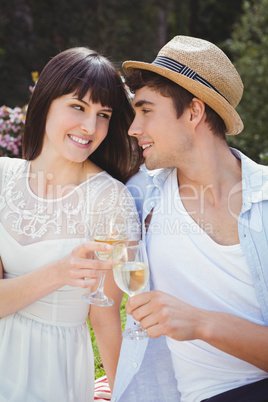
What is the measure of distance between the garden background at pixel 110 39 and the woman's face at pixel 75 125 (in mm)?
7278

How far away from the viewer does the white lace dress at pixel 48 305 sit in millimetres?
2639

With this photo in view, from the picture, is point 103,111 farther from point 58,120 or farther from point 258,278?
point 258,278

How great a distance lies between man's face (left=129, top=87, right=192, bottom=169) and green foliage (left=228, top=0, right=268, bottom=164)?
26.9ft

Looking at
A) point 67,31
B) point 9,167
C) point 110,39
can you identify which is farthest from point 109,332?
point 110,39

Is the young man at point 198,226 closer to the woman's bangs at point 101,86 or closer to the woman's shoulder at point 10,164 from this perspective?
the woman's bangs at point 101,86

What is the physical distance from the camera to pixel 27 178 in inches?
123

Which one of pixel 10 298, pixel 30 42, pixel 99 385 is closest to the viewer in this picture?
pixel 10 298

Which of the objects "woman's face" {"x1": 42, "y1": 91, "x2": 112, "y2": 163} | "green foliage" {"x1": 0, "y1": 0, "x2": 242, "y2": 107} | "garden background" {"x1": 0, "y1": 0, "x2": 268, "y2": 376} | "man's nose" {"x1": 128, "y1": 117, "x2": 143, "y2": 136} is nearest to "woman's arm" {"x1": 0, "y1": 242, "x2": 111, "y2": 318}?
"woman's face" {"x1": 42, "y1": 91, "x2": 112, "y2": 163}

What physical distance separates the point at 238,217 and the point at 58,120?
1163 mm

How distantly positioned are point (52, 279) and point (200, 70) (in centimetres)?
143

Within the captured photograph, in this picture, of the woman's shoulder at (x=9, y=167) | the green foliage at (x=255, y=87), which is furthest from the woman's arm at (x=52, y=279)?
the green foliage at (x=255, y=87)

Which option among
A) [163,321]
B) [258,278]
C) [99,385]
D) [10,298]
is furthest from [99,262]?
[99,385]

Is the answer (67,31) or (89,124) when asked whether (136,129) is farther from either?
(67,31)

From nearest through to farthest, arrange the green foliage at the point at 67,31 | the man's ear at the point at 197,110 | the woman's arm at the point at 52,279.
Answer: the woman's arm at the point at 52,279 → the man's ear at the point at 197,110 → the green foliage at the point at 67,31
